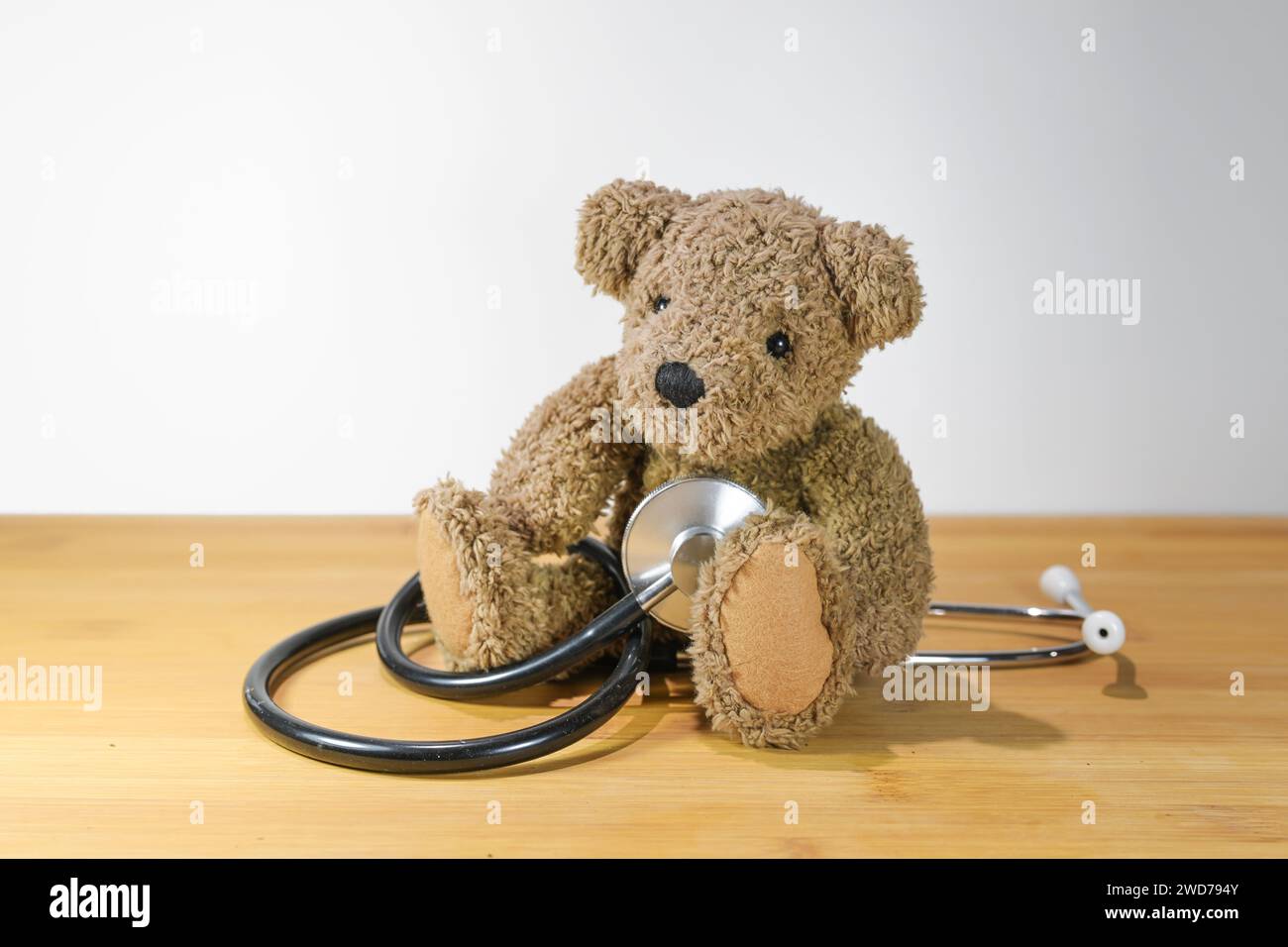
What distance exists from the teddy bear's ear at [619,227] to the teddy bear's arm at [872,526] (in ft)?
0.65

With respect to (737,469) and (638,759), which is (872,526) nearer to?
(737,469)

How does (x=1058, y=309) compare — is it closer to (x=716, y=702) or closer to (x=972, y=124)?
(x=972, y=124)

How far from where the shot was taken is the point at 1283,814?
76cm

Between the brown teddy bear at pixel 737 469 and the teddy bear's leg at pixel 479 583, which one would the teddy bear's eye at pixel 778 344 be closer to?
the brown teddy bear at pixel 737 469

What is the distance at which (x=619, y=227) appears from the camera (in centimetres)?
91

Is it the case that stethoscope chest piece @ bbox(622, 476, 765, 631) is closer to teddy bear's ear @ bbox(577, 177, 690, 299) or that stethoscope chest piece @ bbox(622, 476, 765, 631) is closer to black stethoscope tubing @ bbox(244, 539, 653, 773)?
black stethoscope tubing @ bbox(244, 539, 653, 773)

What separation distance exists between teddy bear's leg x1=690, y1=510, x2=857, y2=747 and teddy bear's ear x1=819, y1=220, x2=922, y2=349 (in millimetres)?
151

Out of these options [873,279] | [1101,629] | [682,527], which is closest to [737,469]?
[682,527]

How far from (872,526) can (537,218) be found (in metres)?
0.79

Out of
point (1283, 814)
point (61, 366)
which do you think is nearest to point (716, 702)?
point (1283, 814)

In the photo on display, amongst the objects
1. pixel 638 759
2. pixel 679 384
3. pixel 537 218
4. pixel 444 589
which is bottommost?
pixel 638 759

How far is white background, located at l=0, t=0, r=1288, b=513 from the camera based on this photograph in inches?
58.5

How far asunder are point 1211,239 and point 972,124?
36 cm

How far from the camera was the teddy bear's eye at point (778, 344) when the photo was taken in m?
0.85
